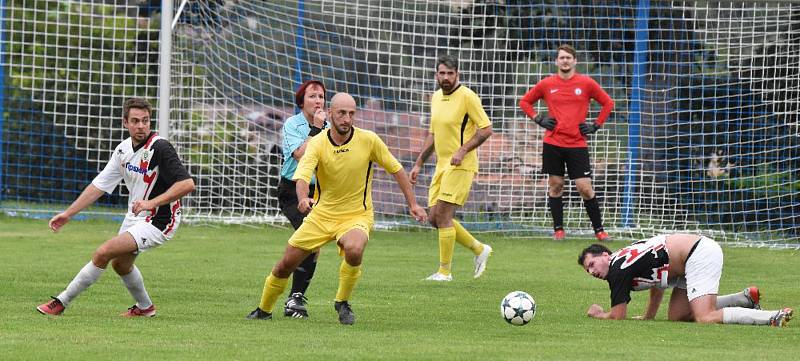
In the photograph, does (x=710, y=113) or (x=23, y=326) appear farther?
(x=710, y=113)

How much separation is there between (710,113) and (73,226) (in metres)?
9.03

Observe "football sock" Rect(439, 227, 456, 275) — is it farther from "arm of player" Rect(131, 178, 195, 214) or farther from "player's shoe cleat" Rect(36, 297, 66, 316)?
"player's shoe cleat" Rect(36, 297, 66, 316)

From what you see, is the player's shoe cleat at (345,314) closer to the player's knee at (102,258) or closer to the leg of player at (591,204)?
the player's knee at (102,258)

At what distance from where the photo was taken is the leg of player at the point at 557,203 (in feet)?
56.5

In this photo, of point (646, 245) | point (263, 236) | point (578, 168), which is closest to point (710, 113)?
point (578, 168)

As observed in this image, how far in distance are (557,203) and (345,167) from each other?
26.4 ft

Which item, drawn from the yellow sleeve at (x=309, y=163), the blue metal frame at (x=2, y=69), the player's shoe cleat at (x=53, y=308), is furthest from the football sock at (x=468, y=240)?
the blue metal frame at (x=2, y=69)

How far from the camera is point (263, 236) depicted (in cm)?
1833

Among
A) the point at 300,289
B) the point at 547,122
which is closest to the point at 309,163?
the point at 300,289

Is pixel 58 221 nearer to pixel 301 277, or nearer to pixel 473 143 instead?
pixel 301 277

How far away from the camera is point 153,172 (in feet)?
32.5

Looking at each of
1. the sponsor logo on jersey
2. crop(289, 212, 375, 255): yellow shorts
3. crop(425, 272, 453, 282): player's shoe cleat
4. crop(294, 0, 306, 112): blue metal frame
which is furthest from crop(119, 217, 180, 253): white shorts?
crop(294, 0, 306, 112): blue metal frame

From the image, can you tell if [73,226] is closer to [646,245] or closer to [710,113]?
[710,113]

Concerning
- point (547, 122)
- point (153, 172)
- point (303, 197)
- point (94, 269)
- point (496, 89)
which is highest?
point (496, 89)
